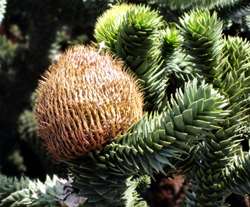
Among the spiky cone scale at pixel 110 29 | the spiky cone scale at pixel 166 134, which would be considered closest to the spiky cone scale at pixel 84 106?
the spiky cone scale at pixel 166 134

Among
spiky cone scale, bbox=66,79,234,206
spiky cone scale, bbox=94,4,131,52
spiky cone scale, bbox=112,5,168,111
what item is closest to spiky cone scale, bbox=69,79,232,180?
spiky cone scale, bbox=66,79,234,206

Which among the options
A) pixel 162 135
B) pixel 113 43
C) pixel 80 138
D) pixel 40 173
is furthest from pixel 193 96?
pixel 40 173

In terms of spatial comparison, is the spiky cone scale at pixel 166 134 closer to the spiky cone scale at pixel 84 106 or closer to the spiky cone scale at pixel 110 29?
the spiky cone scale at pixel 84 106

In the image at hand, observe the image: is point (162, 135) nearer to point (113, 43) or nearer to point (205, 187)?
point (205, 187)

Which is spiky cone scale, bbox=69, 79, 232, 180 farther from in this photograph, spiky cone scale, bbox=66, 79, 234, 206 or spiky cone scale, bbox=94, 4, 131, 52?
spiky cone scale, bbox=94, 4, 131, 52

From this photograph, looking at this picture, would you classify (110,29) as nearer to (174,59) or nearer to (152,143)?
(174,59)

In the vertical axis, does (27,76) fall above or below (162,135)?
above
